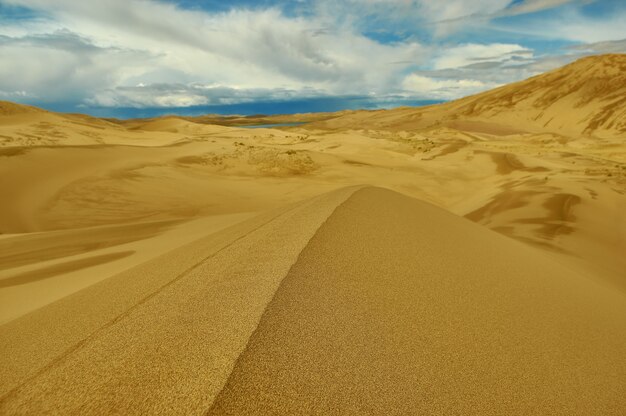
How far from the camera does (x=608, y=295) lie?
11.9 feet

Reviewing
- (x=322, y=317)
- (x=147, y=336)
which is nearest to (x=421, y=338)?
(x=322, y=317)

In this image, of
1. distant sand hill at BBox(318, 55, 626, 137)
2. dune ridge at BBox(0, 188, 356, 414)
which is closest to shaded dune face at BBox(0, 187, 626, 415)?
dune ridge at BBox(0, 188, 356, 414)

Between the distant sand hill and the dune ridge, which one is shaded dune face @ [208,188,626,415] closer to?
the dune ridge

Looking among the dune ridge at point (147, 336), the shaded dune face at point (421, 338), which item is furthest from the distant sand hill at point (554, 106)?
the dune ridge at point (147, 336)

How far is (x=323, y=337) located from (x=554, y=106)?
207ft

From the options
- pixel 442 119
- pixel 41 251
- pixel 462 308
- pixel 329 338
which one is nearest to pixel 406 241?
pixel 462 308

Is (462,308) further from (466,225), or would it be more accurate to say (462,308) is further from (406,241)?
(466,225)

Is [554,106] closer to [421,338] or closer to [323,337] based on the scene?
[421,338]

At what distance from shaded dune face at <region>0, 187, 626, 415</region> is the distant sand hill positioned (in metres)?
44.6

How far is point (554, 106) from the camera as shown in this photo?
54.2m

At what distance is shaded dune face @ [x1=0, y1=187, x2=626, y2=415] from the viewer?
155 centimetres

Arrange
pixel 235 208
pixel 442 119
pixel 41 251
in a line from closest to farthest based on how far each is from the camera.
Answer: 1. pixel 41 251
2. pixel 235 208
3. pixel 442 119

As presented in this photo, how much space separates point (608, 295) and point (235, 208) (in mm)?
7966

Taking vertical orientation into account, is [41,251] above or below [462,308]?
below
